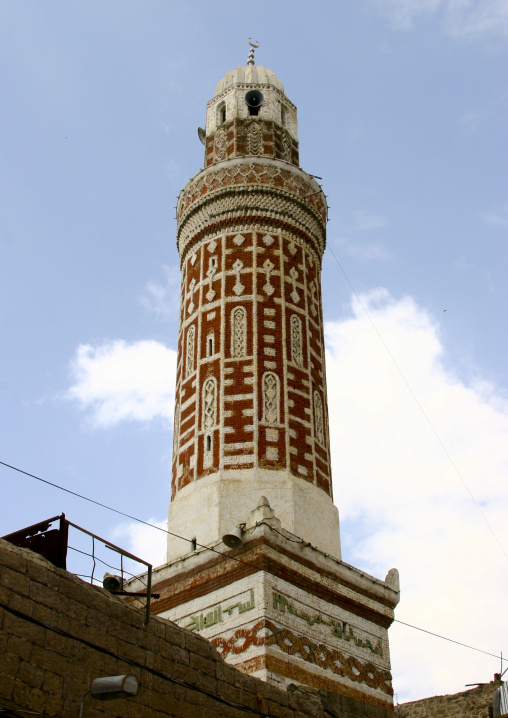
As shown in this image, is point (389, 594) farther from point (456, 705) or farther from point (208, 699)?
point (208, 699)

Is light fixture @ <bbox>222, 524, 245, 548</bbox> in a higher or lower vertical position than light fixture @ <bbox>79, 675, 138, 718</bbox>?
higher

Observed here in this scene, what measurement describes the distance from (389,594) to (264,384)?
4.76 metres

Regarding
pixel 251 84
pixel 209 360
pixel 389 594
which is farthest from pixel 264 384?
pixel 251 84

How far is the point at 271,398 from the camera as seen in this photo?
60.0ft

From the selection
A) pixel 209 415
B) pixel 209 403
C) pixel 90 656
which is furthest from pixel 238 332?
pixel 90 656

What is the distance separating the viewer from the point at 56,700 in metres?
7.31

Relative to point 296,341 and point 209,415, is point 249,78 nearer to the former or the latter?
point 296,341

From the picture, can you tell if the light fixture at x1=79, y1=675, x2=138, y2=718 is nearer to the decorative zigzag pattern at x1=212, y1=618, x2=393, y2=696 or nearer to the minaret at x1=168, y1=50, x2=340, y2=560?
the decorative zigzag pattern at x1=212, y1=618, x2=393, y2=696

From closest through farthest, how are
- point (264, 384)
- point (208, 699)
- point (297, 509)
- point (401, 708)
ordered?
point (208, 699)
point (297, 509)
point (264, 384)
point (401, 708)

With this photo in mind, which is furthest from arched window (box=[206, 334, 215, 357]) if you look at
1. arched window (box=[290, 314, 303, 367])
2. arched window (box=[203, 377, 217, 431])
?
arched window (box=[290, 314, 303, 367])

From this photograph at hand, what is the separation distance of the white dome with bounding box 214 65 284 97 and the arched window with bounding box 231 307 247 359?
762cm

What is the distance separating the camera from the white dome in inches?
939

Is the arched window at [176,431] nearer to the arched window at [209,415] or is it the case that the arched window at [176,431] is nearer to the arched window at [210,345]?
the arched window at [209,415]

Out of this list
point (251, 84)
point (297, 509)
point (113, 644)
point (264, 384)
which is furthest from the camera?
point (251, 84)
